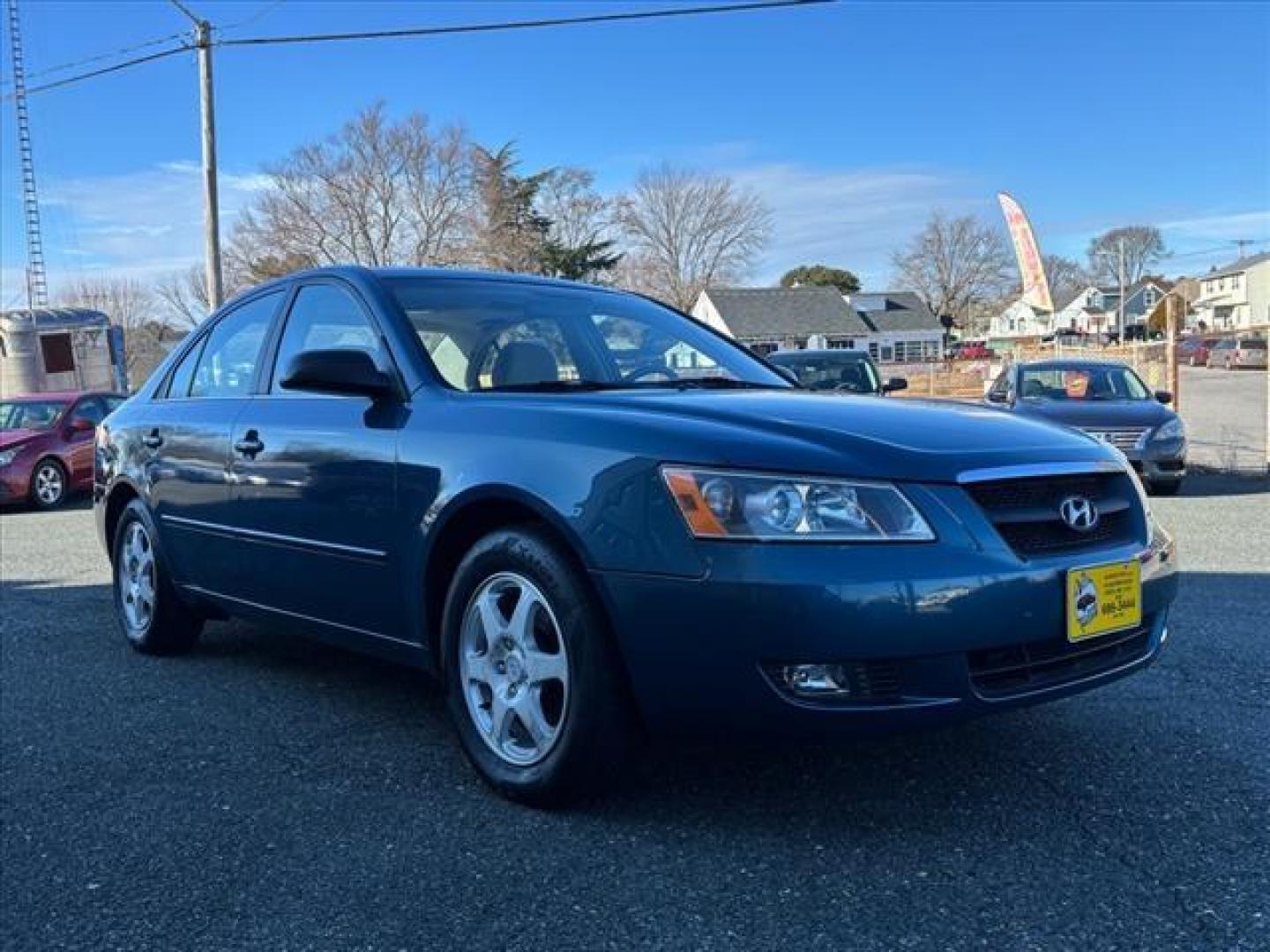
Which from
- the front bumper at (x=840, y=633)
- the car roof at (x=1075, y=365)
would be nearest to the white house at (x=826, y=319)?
the car roof at (x=1075, y=365)

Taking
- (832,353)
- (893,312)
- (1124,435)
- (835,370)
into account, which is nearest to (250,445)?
(1124,435)

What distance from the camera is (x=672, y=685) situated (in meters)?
2.86

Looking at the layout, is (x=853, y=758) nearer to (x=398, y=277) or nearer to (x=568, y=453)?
(x=568, y=453)

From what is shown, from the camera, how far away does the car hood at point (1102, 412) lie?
11.4 m

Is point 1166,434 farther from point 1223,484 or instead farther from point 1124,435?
point 1223,484

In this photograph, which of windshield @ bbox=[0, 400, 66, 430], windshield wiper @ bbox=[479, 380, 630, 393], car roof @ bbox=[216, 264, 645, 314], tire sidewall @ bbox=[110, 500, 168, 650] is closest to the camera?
windshield wiper @ bbox=[479, 380, 630, 393]

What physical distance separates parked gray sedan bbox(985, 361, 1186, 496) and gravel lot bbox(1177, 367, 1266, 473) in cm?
231

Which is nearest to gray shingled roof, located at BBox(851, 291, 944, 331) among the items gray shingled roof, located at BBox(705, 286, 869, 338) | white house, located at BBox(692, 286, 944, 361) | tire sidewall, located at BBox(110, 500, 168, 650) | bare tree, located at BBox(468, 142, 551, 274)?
white house, located at BBox(692, 286, 944, 361)

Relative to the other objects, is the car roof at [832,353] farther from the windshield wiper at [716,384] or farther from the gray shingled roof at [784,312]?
the gray shingled roof at [784,312]

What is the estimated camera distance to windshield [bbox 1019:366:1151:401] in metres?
12.4

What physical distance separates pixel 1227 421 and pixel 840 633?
21781 mm

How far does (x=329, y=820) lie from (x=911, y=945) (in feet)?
5.40

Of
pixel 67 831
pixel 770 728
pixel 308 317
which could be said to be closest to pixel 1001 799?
pixel 770 728

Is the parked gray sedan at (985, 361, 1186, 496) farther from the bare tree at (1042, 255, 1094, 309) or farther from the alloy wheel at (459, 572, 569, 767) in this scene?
the bare tree at (1042, 255, 1094, 309)
